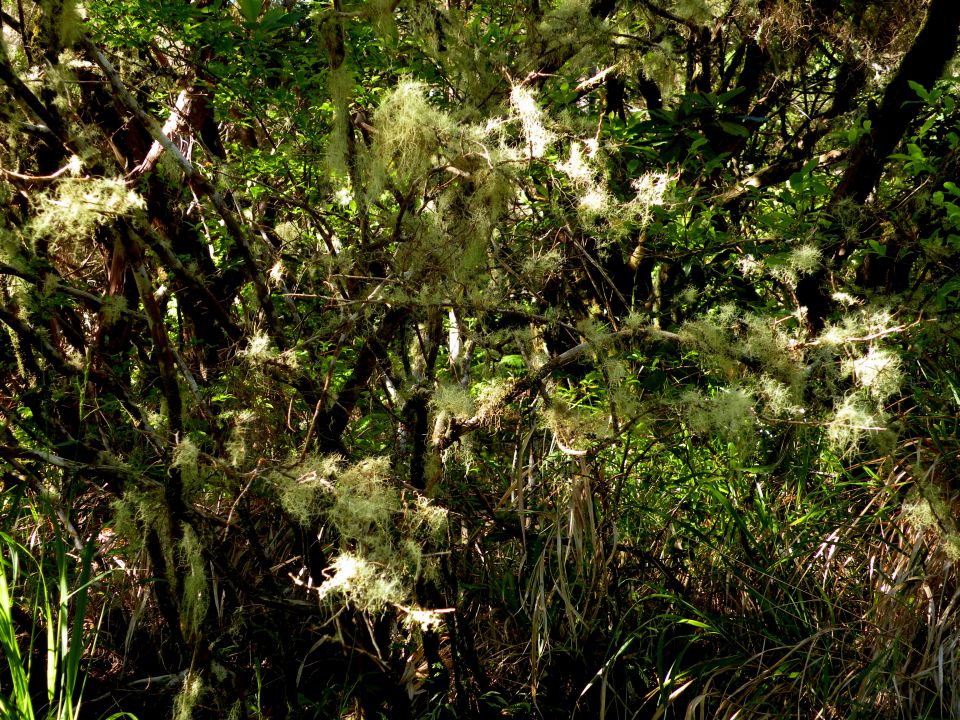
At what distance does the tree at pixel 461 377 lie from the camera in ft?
6.26

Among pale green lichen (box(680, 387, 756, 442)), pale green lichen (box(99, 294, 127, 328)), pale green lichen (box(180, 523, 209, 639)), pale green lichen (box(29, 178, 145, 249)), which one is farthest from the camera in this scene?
pale green lichen (box(99, 294, 127, 328))

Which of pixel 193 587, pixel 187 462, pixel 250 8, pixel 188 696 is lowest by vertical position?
pixel 188 696

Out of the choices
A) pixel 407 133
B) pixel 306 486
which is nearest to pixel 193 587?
pixel 306 486

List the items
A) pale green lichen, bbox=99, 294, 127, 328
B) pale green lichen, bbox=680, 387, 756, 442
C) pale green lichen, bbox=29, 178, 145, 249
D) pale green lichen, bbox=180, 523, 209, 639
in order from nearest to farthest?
pale green lichen, bbox=29, 178, 145, 249 < pale green lichen, bbox=680, 387, 756, 442 < pale green lichen, bbox=180, 523, 209, 639 < pale green lichen, bbox=99, 294, 127, 328

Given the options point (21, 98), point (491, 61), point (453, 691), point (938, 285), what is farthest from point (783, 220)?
point (21, 98)

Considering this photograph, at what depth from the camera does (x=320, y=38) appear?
6.41 ft

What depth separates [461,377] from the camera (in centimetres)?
231

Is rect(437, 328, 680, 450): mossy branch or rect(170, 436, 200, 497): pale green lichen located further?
rect(437, 328, 680, 450): mossy branch

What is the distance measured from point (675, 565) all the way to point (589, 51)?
1478 millimetres

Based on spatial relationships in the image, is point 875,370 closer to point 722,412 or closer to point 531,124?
point 722,412

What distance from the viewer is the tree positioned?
6.26 feet

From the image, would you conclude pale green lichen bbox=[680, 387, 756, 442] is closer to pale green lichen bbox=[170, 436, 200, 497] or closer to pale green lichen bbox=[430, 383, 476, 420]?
pale green lichen bbox=[430, 383, 476, 420]

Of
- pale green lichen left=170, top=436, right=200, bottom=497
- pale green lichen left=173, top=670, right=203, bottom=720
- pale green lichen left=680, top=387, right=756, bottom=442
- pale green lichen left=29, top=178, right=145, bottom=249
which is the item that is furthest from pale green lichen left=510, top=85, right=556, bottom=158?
pale green lichen left=173, top=670, right=203, bottom=720

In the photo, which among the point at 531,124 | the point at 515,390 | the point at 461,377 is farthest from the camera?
the point at 461,377
